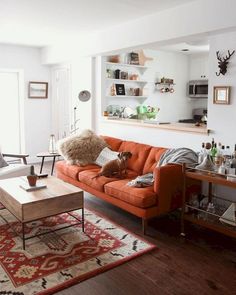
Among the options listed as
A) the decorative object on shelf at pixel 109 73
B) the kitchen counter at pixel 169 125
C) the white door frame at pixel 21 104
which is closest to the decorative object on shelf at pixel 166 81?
the decorative object on shelf at pixel 109 73

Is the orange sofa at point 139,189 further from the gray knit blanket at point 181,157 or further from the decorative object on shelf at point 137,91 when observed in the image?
the decorative object on shelf at point 137,91

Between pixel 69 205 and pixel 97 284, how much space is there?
3.12ft

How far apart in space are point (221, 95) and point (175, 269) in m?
1.95

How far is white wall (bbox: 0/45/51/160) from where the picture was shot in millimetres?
6309

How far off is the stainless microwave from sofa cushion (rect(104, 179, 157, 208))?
418cm

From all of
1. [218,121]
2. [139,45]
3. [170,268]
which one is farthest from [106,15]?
[170,268]

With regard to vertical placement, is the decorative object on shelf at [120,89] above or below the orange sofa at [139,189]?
above

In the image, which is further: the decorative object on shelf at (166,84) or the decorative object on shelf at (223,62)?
the decorative object on shelf at (166,84)

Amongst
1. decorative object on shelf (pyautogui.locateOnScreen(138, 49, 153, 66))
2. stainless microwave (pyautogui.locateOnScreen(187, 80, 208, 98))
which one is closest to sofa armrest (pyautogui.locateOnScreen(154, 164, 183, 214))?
decorative object on shelf (pyautogui.locateOnScreen(138, 49, 153, 66))

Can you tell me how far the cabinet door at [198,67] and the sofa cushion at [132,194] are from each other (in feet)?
14.7

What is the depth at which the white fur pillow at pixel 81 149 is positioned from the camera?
461 cm

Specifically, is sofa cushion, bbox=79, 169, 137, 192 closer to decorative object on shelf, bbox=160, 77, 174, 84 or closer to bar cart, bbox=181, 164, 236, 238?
bar cart, bbox=181, 164, 236, 238

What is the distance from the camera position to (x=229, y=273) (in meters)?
2.55

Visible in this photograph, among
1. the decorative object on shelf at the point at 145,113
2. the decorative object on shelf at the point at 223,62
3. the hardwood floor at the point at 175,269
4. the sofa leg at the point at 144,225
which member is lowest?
the hardwood floor at the point at 175,269
